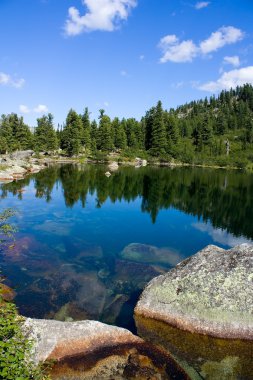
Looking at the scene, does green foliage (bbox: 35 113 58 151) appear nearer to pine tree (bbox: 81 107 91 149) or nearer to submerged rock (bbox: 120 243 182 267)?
pine tree (bbox: 81 107 91 149)

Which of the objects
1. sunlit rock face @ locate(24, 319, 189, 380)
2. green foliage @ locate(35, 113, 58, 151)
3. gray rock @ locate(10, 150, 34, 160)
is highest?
green foliage @ locate(35, 113, 58, 151)

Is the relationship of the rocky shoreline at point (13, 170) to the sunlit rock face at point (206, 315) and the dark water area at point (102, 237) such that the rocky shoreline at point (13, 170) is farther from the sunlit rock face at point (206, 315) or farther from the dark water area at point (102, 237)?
the sunlit rock face at point (206, 315)

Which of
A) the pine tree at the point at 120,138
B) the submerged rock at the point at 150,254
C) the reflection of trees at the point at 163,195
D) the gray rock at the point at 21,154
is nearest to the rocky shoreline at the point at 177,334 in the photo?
the submerged rock at the point at 150,254

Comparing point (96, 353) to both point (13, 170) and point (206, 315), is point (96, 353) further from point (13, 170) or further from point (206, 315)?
point (13, 170)

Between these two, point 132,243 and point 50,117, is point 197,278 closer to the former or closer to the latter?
point 132,243

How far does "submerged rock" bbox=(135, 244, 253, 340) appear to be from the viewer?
15680mm

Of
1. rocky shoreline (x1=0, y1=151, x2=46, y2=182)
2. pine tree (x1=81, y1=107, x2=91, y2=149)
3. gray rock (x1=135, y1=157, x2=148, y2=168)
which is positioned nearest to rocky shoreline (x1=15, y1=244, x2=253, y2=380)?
rocky shoreline (x1=0, y1=151, x2=46, y2=182)

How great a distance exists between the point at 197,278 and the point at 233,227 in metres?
22.9

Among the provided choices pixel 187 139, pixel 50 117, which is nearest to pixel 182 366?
pixel 50 117

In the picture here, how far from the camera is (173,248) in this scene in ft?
98.9

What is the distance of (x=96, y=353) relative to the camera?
44.5 feet

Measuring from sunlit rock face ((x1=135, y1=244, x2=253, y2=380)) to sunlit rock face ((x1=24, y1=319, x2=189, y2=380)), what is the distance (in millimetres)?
1060

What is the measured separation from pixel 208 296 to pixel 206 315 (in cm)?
101

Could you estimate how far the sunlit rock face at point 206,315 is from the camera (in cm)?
1418
